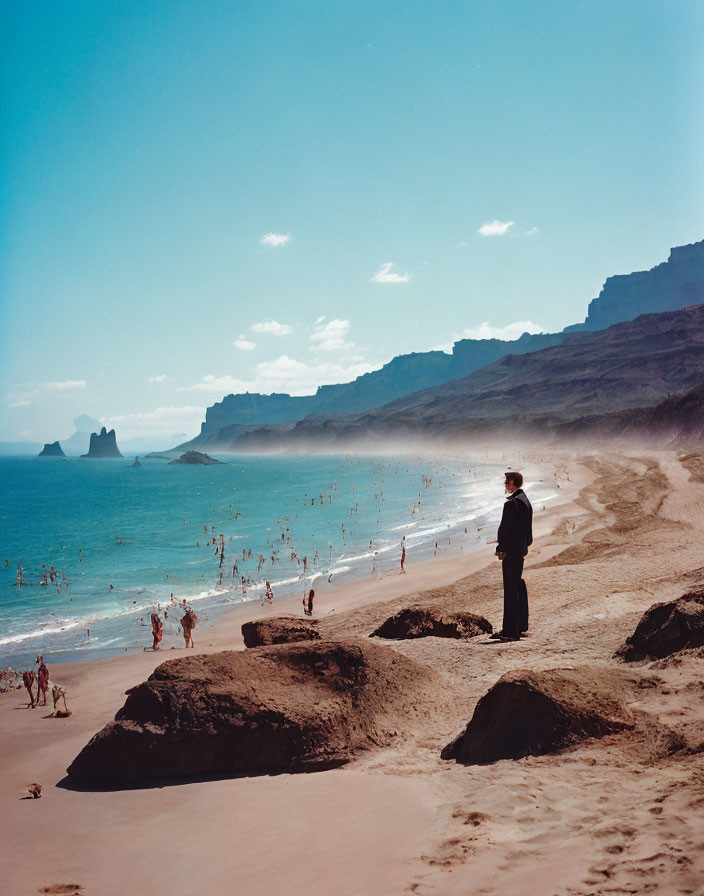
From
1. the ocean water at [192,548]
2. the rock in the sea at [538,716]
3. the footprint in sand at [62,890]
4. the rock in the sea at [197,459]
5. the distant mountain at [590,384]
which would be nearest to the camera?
the footprint in sand at [62,890]

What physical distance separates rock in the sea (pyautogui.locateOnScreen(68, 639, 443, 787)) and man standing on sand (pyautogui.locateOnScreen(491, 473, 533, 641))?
2.39m

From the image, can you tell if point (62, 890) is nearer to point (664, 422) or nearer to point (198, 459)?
point (664, 422)

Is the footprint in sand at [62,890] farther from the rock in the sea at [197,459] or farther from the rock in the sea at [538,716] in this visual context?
the rock in the sea at [197,459]

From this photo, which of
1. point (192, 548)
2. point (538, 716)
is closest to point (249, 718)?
point (538, 716)

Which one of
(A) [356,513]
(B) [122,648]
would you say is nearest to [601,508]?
(A) [356,513]

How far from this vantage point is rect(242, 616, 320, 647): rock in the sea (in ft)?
29.3

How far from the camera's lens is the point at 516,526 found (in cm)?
→ 821

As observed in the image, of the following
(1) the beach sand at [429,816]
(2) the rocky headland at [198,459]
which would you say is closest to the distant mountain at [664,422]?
(1) the beach sand at [429,816]

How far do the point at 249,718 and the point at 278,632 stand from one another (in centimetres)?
344

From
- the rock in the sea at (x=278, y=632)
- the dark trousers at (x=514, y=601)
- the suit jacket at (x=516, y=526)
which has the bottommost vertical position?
the rock in the sea at (x=278, y=632)

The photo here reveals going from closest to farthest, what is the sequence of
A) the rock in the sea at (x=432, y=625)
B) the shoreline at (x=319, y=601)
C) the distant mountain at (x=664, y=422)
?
the rock in the sea at (x=432, y=625) → the shoreline at (x=319, y=601) → the distant mountain at (x=664, y=422)

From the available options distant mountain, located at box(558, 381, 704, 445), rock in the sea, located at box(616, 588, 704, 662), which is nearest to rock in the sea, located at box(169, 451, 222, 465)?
distant mountain, located at box(558, 381, 704, 445)

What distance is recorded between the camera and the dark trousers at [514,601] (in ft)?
26.9

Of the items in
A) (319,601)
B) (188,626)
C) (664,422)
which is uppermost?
(664,422)
